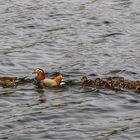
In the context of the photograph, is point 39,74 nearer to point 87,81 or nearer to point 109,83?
point 87,81

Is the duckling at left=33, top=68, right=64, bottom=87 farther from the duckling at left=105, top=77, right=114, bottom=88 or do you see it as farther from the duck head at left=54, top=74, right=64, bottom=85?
the duckling at left=105, top=77, right=114, bottom=88

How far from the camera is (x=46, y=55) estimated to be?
23375 millimetres

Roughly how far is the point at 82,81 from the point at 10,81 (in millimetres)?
2397

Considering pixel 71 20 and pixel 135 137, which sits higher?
pixel 71 20

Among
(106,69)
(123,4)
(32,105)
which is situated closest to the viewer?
(32,105)

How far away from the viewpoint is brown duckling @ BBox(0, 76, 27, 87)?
19406mm

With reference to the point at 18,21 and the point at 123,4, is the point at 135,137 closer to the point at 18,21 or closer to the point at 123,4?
the point at 18,21

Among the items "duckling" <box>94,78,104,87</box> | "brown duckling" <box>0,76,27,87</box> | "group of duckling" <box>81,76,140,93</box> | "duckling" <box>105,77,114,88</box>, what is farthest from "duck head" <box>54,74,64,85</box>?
"duckling" <box>105,77,114,88</box>

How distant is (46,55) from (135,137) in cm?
877

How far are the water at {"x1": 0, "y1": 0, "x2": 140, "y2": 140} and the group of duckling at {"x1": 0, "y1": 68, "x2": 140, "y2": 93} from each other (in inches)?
8.3

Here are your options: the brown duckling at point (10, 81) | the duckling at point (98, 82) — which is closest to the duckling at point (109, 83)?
the duckling at point (98, 82)

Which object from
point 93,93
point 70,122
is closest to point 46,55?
point 93,93

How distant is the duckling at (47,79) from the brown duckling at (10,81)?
596mm

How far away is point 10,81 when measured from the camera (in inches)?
769
